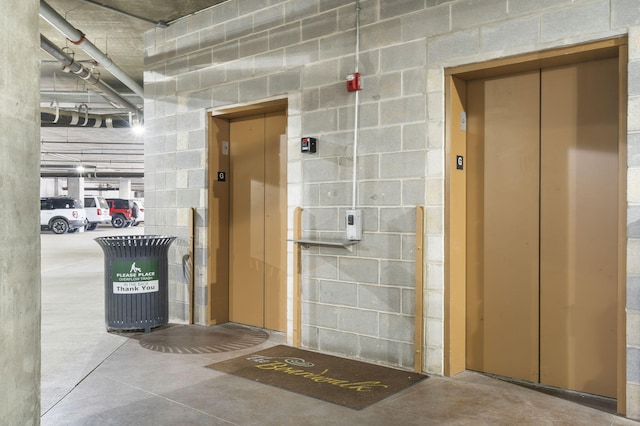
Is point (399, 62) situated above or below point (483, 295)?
above

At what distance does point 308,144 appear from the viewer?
5.04 metres

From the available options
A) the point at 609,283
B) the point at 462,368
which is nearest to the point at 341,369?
the point at 462,368

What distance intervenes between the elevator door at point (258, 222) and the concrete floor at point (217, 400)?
1.01 meters

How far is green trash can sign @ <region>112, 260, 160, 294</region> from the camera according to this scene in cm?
559

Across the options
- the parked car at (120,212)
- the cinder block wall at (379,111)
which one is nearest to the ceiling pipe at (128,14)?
the cinder block wall at (379,111)

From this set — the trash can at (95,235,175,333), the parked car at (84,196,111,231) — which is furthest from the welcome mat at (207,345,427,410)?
the parked car at (84,196,111,231)

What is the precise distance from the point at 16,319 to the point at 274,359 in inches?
112

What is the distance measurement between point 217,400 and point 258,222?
8.86ft

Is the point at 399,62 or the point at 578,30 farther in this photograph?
the point at 399,62

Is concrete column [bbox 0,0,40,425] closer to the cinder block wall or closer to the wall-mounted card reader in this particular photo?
the wall-mounted card reader

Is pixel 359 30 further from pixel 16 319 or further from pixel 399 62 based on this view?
pixel 16 319

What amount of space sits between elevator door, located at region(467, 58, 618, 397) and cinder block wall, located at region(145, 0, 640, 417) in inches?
14.1

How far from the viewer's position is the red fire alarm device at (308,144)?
16.5 feet

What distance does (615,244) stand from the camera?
3684 millimetres
